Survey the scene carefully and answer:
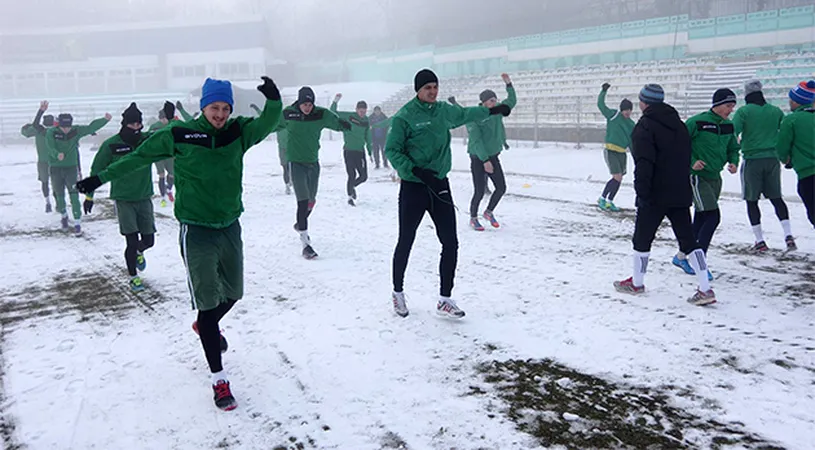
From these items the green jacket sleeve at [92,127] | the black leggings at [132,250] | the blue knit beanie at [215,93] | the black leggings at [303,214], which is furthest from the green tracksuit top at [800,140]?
the green jacket sleeve at [92,127]

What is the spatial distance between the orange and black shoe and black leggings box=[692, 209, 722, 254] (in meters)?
4.78

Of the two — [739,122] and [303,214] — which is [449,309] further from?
[739,122]

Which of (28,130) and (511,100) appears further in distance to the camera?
(28,130)

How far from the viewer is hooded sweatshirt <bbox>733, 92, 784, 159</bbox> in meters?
6.91

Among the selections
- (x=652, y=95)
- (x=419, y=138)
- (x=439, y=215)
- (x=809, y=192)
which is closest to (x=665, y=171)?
(x=652, y=95)

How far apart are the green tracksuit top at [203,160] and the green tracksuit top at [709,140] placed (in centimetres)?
423

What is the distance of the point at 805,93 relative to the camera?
21.5ft

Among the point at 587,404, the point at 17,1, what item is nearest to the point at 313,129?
the point at 587,404

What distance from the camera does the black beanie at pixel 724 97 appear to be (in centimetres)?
579

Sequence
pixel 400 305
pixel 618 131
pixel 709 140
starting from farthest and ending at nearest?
1. pixel 618 131
2. pixel 709 140
3. pixel 400 305

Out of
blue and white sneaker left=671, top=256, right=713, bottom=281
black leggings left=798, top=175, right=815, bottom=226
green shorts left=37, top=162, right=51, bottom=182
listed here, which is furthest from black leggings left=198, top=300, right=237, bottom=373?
green shorts left=37, top=162, right=51, bottom=182

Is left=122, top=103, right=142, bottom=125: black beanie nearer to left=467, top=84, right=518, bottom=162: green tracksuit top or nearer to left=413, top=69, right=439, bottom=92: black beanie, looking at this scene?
left=413, top=69, right=439, bottom=92: black beanie

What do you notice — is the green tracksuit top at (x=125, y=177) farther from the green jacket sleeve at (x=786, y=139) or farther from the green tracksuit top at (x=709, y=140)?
the green jacket sleeve at (x=786, y=139)

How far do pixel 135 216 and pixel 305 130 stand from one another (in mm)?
2282
